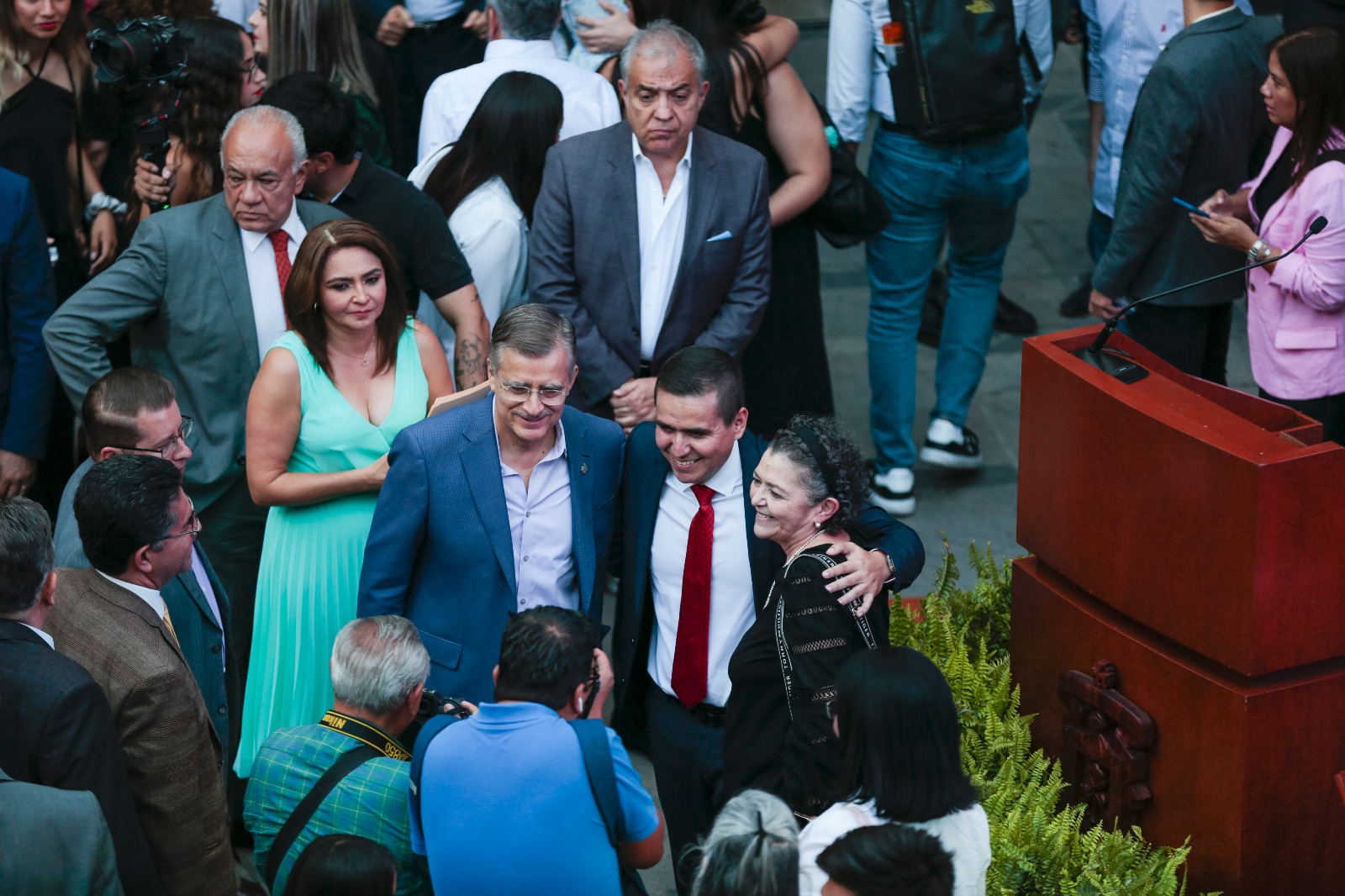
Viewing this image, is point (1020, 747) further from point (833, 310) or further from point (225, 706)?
point (833, 310)

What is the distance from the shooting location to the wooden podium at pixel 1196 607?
9.78 ft

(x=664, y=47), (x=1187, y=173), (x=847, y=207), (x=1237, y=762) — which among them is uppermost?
(x=664, y=47)

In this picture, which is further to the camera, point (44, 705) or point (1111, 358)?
point (1111, 358)

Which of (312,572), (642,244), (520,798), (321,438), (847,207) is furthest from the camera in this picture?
(847,207)

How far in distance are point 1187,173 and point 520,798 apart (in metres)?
3.43

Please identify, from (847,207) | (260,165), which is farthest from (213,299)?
(847,207)

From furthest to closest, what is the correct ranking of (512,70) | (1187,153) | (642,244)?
(512,70) → (1187,153) → (642,244)

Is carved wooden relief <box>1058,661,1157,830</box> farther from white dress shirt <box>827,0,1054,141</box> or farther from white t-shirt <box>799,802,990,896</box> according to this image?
white dress shirt <box>827,0,1054,141</box>

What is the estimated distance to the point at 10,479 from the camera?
447cm

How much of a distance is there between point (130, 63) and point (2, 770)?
255cm

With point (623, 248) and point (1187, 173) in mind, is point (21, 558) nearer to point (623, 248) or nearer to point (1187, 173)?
point (623, 248)

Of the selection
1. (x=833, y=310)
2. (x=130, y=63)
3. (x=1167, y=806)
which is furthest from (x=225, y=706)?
(x=833, y=310)

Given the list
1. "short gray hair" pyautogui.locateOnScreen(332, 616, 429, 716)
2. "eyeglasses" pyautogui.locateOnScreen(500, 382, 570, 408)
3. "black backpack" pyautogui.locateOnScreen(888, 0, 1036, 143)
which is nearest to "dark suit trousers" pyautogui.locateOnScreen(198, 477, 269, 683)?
"eyeglasses" pyautogui.locateOnScreen(500, 382, 570, 408)

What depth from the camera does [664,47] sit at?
4223 millimetres
